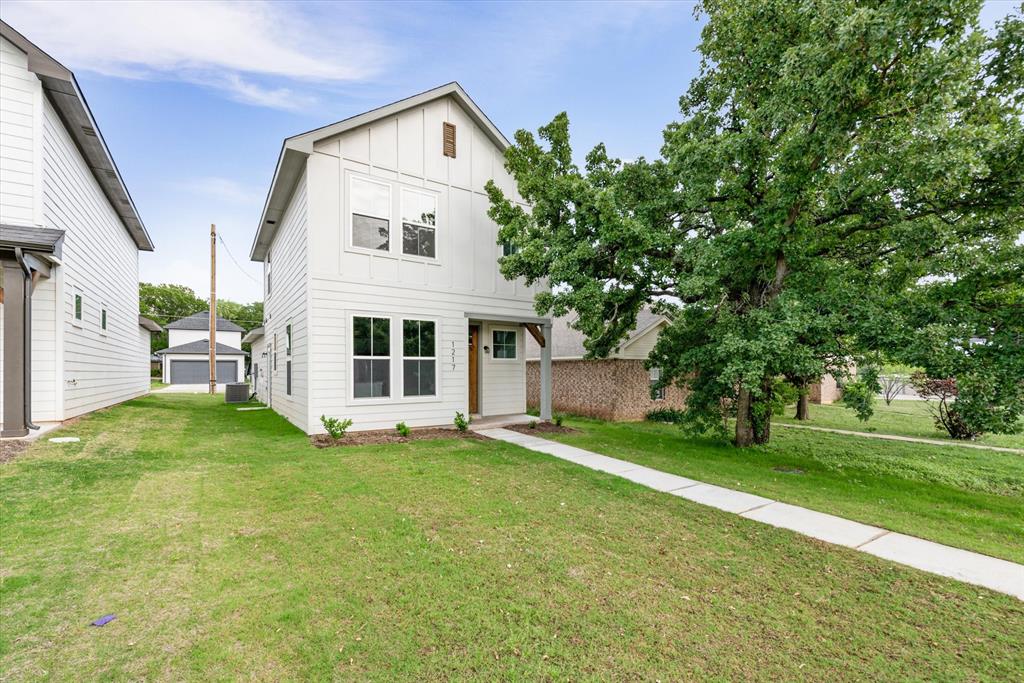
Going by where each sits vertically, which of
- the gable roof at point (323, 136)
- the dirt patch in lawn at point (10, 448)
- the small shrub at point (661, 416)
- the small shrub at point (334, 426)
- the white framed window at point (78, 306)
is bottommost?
the small shrub at point (661, 416)

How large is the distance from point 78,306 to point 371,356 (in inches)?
257

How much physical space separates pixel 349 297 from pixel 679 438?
27.0 feet

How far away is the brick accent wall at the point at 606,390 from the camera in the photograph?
570 inches

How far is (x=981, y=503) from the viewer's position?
5.70m


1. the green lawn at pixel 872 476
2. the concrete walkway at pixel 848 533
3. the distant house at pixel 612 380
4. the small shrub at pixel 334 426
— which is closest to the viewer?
the concrete walkway at pixel 848 533

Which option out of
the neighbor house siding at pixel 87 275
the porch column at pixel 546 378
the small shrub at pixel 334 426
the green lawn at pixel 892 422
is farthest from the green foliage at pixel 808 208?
the neighbor house siding at pixel 87 275

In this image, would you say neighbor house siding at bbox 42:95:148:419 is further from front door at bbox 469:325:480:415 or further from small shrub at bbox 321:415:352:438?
front door at bbox 469:325:480:415

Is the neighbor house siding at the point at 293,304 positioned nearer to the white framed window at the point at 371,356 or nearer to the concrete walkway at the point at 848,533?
the white framed window at the point at 371,356

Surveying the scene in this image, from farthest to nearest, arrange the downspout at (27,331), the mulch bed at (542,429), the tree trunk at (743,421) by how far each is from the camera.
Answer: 1. the mulch bed at (542,429)
2. the tree trunk at (743,421)
3. the downspout at (27,331)

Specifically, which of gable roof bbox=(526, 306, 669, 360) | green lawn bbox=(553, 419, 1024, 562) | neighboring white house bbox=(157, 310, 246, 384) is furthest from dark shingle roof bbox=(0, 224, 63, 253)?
neighboring white house bbox=(157, 310, 246, 384)

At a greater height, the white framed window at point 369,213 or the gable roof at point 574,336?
the white framed window at point 369,213

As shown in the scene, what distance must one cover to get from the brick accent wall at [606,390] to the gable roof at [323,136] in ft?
24.4

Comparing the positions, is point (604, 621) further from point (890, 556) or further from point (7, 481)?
point (7, 481)

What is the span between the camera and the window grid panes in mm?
12305
